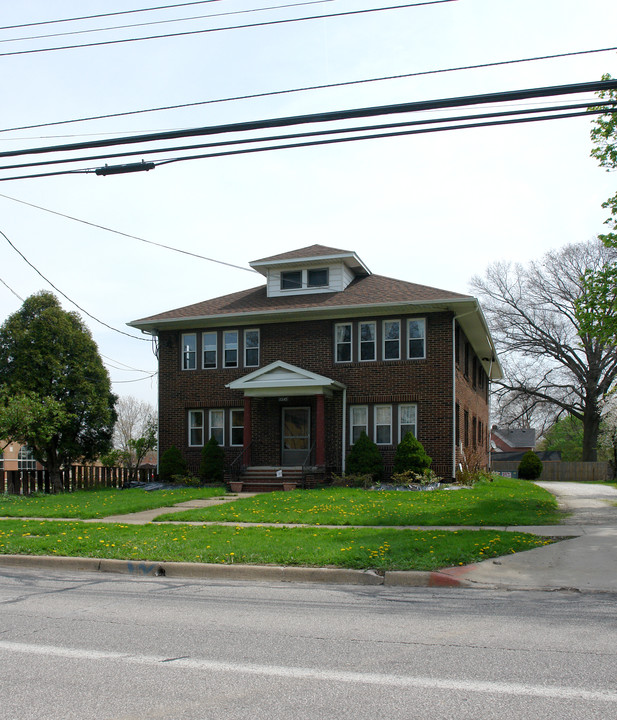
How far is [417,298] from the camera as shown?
2233 cm

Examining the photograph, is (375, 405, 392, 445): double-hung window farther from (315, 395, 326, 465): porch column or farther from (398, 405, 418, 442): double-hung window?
(315, 395, 326, 465): porch column

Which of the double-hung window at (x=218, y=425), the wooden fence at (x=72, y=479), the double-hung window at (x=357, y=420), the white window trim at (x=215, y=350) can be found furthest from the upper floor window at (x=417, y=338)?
the wooden fence at (x=72, y=479)

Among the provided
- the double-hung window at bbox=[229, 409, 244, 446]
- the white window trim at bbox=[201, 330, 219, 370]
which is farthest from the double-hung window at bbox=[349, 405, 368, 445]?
the white window trim at bbox=[201, 330, 219, 370]

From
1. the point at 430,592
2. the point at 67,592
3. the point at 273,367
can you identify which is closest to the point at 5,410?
the point at 273,367

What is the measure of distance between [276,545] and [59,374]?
668 inches

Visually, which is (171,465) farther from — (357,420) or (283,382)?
(357,420)

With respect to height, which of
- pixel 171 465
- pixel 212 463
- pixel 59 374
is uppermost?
pixel 59 374

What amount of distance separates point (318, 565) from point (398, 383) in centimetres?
1424

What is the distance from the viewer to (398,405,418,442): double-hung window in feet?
74.6

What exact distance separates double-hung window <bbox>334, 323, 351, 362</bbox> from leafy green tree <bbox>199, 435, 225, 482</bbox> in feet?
16.7

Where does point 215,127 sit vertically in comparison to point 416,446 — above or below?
above

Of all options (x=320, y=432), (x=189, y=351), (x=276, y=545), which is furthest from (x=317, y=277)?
(x=276, y=545)

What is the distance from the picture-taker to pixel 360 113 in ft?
29.5

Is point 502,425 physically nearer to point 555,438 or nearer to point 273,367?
point 273,367
